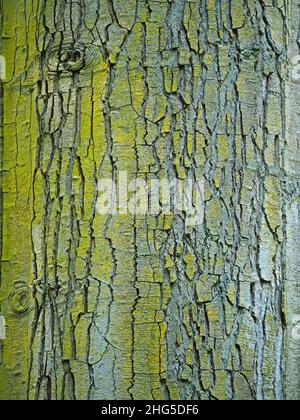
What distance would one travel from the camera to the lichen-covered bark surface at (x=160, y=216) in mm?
1368

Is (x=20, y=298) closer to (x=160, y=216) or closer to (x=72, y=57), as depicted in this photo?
(x=160, y=216)

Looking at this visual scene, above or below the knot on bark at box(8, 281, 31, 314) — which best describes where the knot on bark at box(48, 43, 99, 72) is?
above

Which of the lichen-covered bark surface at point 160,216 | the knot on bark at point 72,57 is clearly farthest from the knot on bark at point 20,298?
the knot on bark at point 72,57

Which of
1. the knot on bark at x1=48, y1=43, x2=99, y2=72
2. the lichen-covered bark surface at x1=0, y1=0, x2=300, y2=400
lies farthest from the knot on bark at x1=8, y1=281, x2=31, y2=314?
the knot on bark at x1=48, y1=43, x2=99, y2=72

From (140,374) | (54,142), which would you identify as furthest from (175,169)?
(140,374)

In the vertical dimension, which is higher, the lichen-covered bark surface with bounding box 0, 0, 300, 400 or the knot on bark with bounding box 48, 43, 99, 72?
the knot on bark with bounding box 48, 43, 99, 72

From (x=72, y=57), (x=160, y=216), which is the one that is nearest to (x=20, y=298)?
(x=160, y=216)

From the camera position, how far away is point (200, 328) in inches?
53.8

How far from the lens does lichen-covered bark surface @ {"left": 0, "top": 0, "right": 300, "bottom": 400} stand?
4.49 ft

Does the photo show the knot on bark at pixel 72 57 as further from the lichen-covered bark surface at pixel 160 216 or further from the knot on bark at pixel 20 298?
the knot on bark at pixel 20 298

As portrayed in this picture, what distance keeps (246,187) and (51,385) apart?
1.60 ft

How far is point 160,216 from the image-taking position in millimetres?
1374

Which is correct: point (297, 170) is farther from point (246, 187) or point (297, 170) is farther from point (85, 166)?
point (85, 166)

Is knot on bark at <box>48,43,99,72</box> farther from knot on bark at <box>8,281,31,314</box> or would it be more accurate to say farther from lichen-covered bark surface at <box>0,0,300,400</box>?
knot on bark at <box>8,281,31,314</box>
